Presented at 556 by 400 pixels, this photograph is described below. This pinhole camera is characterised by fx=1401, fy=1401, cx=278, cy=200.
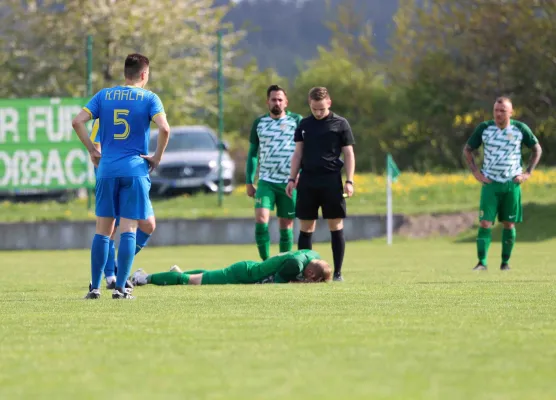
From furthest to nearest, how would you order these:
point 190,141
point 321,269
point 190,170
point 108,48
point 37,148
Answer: point 108,48 < point 190,141 < point 190,170 < point 37,148 < point 321,269

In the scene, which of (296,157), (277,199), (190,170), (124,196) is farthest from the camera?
(190,170)

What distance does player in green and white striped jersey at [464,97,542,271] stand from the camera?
15.9 m

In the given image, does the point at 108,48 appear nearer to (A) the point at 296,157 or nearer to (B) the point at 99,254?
(A) the point at 296,157

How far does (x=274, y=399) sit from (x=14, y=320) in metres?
4.08

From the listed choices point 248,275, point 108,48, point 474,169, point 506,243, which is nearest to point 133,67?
point 248,275

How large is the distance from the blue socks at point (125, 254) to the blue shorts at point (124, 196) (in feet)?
0.54

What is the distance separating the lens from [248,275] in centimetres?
1306

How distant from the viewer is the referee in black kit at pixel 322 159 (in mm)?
13805

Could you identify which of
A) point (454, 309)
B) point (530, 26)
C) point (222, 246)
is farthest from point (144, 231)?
point (530, 26)

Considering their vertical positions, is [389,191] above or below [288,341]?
above

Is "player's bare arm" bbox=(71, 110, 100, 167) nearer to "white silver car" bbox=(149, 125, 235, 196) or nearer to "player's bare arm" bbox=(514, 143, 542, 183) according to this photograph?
"player's bare arm" bbox=(514, 143, 542, 183)

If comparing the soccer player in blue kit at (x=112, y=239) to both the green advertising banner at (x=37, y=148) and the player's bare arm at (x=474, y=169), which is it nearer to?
the player's bare arm at (x=474, y=169)

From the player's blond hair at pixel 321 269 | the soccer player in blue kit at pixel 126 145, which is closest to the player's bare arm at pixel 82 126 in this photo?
the soccer player in blue kit at pixel 126 145

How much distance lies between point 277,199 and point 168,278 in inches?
106
